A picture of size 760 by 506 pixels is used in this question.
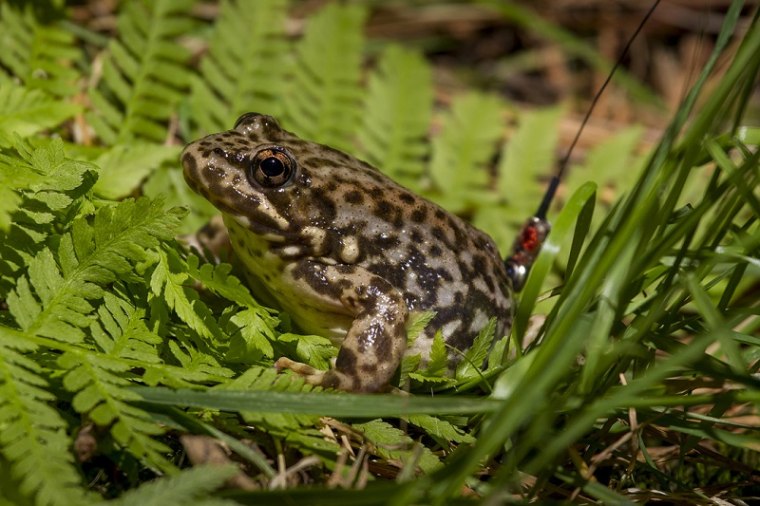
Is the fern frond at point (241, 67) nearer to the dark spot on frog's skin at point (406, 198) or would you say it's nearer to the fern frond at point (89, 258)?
the dark spot on frog's skin at point (406, 198)

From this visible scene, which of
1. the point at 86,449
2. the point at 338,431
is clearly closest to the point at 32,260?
the point at 86,449

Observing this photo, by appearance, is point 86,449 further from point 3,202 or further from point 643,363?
point 643,363

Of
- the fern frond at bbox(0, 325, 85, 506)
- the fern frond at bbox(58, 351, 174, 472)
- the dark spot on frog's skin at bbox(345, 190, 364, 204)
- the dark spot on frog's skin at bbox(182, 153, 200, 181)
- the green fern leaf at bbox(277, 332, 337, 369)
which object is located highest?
the dark spot on frog's skin at bbox(345, 190, 364, 204)

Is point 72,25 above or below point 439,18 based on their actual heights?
below

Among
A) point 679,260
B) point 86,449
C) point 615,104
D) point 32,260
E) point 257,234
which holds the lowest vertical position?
point 86,449

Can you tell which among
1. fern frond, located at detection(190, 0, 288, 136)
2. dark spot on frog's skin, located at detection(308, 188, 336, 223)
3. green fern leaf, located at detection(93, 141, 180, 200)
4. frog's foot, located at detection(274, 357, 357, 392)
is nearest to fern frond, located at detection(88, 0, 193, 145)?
fern frond, located at detection(190, 0, 288, 136)

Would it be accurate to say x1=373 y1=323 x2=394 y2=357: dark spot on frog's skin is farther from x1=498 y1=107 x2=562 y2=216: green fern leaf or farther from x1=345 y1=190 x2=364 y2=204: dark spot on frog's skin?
x1=498 y1=107 x2=562 y2=216: green fern leaf
